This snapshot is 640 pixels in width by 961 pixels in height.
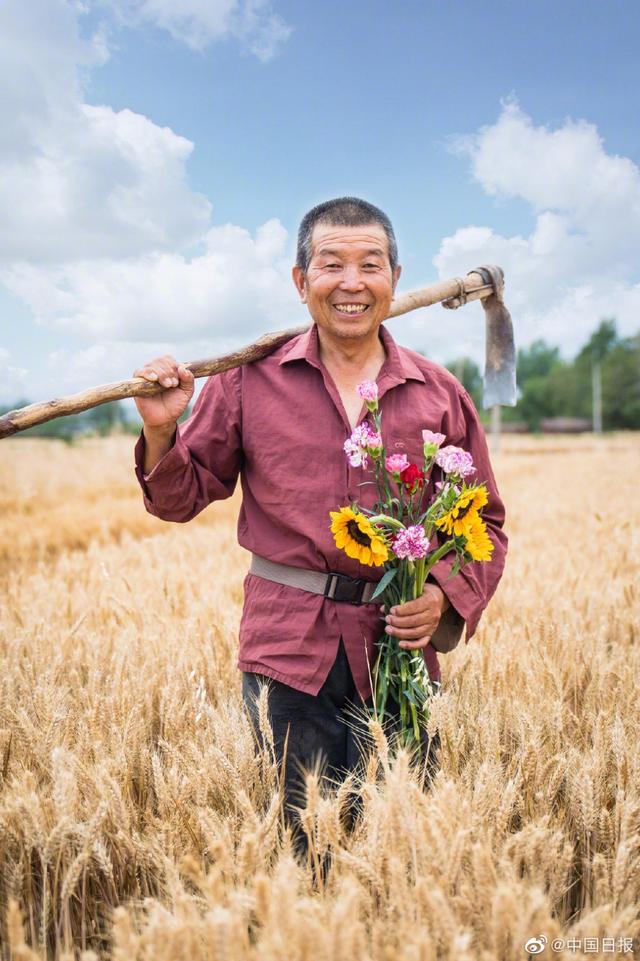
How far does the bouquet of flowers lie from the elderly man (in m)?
0.07

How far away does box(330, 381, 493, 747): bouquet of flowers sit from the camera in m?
1.84

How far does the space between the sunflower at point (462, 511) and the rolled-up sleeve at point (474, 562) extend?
0.87 ft

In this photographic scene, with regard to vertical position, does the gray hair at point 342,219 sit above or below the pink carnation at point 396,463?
above

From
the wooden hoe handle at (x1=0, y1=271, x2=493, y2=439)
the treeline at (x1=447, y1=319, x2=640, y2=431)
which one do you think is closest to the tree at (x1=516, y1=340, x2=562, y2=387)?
→ the treeline at (x1=447, y1=319, x2=640, y2=431)

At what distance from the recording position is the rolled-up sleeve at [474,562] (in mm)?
2133

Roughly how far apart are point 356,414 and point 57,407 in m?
0.85

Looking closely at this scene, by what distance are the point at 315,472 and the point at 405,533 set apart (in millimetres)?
411

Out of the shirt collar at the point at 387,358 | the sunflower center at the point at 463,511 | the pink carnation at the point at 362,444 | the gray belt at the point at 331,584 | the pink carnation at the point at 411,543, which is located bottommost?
the gray belt at the point at 331,584

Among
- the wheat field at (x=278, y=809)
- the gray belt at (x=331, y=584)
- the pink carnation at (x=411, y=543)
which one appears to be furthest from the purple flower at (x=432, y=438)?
the wheat field at (x=278, y=809)

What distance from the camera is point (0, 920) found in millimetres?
1529

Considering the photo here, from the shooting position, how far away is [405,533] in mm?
1825

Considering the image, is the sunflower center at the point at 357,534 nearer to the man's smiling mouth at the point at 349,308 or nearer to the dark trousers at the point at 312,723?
the dark trousers at the point at 312,723

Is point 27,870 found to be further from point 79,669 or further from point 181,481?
point 79,669

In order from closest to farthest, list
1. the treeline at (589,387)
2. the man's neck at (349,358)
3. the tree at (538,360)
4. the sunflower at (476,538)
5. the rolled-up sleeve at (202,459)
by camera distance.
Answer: the sunflower at (476,538), the rolled-up sleeve at (202,459), the man's neck at (349,358), the treeline at (589,387), the tree at (538,360)
